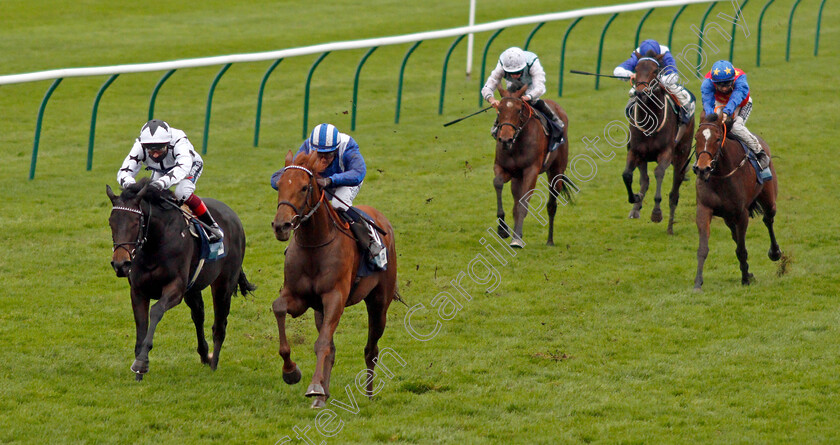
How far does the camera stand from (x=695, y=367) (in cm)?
808

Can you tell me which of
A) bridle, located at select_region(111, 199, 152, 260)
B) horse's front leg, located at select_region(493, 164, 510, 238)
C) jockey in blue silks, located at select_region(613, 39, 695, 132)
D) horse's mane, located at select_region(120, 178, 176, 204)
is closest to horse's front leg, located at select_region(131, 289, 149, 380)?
bridle, located at select_region(111, 199, 152, 260)

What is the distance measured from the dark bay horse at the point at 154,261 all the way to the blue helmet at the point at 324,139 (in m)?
1.27

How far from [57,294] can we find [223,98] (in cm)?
922

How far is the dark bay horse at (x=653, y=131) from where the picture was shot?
12.0 meters

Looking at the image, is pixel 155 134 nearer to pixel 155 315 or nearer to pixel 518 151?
pixel 155 315

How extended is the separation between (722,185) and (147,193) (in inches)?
218

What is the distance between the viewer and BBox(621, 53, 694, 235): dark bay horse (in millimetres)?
12023

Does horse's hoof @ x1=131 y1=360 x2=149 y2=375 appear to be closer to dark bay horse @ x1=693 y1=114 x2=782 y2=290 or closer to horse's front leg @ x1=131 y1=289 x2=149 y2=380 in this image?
horse's front leg @ x1=131 y1=289 x2=149 y2=380

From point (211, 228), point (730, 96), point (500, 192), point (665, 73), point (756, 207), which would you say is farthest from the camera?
point (665, 73)

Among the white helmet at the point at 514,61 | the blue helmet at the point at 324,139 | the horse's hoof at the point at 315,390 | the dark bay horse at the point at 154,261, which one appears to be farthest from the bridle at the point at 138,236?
the white helmet at the point at 514,61

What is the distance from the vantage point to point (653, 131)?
12312mm

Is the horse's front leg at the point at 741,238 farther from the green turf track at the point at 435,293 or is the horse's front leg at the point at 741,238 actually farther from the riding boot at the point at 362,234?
the riding boot at the point at 362,234

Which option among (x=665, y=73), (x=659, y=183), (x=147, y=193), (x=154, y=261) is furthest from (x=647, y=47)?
(x=154, y=261)

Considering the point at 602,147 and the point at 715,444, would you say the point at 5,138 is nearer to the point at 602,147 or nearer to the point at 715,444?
the point at 602,147
